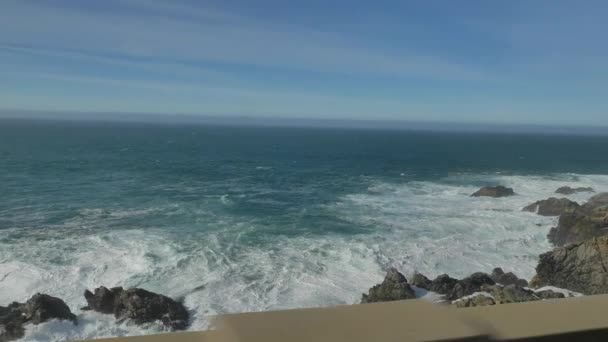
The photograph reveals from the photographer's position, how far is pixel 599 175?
172ft

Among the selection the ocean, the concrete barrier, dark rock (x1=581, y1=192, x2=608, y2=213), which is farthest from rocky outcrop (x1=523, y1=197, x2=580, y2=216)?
the concrete barrier

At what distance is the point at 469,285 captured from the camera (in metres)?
16.3

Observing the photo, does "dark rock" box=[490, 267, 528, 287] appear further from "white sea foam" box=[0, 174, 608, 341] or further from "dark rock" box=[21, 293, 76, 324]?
"dark rock" box=[21, 293, 76, 324]

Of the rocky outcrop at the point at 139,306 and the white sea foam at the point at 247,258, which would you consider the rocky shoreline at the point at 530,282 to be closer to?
the white sea foam at the point at 247,258

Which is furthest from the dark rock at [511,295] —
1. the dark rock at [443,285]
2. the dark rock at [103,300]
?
the dark rock at [103,300]

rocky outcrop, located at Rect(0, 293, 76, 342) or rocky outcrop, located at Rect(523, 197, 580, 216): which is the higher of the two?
rocky outcrop, located at Rect(523, 197, 580, 216)

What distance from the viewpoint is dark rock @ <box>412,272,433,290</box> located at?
16.8 meters

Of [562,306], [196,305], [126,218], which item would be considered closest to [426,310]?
[562,306]

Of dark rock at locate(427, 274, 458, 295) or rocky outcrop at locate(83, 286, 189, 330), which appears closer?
rocky outcrop at locate(83, 286, 189, 330)

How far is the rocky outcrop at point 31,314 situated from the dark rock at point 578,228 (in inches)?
848

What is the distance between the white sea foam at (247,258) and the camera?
15727 mm

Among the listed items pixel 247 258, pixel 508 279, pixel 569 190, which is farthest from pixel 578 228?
pixel 569 190

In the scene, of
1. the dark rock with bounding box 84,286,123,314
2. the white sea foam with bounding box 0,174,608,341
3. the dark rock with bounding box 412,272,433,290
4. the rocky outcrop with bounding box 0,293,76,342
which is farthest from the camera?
the dark rock with bounding box 412,272,433,290

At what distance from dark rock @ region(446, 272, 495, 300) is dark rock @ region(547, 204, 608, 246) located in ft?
27.5
